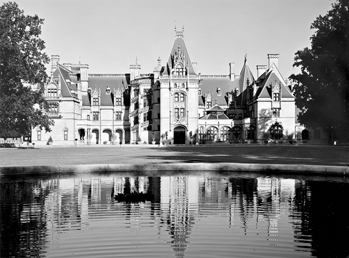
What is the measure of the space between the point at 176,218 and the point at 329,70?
2548cm

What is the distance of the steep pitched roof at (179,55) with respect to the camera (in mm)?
72750

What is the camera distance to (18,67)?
4153 centimetres

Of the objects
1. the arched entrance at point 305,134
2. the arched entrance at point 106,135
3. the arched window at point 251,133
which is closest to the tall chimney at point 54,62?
the arched entrance at point 106,135

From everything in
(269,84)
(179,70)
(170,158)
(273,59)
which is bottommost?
(170,158)

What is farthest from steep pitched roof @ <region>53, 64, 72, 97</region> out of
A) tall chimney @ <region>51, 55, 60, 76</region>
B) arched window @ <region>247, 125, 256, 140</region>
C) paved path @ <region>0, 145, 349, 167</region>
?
paved path @ <region>0, 145, 349, 167</region>

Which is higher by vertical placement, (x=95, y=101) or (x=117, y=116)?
(x=95, y=101)

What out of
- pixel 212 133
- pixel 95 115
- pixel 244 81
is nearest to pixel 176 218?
pixel 212 133

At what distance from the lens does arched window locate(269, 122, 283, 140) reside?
7262 cm

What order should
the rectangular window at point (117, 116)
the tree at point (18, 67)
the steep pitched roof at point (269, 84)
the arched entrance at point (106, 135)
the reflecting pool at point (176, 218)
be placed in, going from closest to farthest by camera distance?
the reflecting pool at point (176, 218) < the tree at point (18, 67) < the steep pitched roof at point (269, 84) < the arched entrance at point (106, 135) < the rectangular window at point (117, 116)

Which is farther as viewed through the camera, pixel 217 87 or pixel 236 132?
pixel 217 87

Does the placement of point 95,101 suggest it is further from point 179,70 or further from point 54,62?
point 179,70

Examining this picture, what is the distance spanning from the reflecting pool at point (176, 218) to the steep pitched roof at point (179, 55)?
5584cm

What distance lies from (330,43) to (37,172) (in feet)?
78.0

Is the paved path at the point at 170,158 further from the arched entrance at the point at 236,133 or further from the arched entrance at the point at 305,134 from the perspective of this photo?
the arched entrance at the point at 236,133
